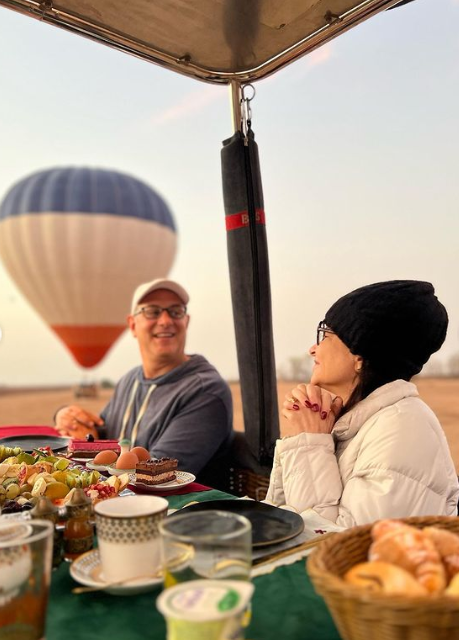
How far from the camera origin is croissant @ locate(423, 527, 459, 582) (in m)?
0.58

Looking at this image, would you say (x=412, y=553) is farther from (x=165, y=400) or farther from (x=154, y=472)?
(x=165, y=400)

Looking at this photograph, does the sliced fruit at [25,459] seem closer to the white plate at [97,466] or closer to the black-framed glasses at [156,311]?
the white plate at [97,466]

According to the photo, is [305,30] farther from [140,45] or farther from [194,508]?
[194,508]

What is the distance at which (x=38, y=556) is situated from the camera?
593 mm

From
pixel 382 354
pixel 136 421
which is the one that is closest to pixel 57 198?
pixel 136 421

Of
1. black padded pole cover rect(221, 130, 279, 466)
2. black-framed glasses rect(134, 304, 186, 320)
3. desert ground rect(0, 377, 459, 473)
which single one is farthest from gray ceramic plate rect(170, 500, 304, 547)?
desert ground rect(0, 377, 459, 473)

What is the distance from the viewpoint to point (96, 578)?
737 millimetres

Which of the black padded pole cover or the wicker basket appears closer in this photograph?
the wicker basket

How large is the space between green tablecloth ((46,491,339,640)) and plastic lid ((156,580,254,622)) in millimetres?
150

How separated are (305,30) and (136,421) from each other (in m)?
1.55

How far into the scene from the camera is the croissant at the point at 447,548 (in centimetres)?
58

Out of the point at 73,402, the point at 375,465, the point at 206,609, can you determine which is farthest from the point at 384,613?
the point at 73,402

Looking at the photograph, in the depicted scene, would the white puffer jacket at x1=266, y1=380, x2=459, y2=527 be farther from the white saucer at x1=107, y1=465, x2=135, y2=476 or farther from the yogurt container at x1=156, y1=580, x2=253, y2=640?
the yogurt container at x1=156, y1=580, x2=253, y2=640

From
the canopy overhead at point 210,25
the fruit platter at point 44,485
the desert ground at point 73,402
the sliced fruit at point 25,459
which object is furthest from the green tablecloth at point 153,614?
the desert ground at point 73,402
